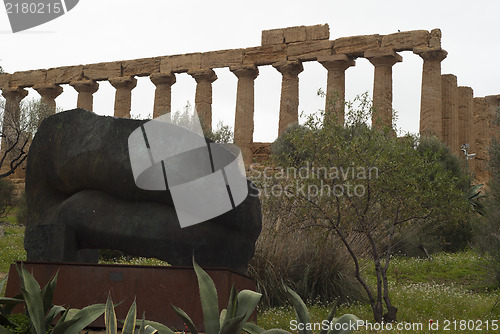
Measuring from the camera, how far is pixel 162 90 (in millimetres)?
33438

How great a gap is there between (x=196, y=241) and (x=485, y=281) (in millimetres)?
10750

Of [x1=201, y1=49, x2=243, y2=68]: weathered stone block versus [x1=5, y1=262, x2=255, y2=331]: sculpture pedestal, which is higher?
[x1=201, y1=49, x2=243, y2=68]: weathered stone block

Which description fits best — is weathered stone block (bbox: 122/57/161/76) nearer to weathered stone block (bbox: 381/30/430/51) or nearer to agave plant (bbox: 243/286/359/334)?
weathered stone block (bbox: 381/30/430/51)

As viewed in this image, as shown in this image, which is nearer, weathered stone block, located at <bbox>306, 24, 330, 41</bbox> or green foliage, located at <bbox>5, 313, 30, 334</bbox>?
green foliage, located at <bbox>5, 313, 30, 334</bbox>

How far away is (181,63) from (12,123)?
31.8 feet

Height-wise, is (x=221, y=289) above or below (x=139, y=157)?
below

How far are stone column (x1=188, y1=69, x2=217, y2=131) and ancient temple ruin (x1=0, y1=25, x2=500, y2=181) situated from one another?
0.05 meters

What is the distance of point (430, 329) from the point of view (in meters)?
7.93

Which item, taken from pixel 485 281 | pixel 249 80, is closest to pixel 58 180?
pixel 485 281

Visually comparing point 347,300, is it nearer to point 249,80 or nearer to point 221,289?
point 221,289

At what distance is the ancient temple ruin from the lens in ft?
89.6

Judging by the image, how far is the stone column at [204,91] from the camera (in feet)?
105

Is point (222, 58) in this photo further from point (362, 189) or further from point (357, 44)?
point (362, 189)

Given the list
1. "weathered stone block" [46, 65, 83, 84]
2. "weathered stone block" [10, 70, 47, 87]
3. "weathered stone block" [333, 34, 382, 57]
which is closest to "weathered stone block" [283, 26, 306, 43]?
"weathered stone block" [333, 34, 382, 57]
